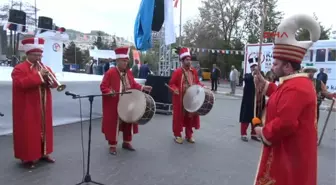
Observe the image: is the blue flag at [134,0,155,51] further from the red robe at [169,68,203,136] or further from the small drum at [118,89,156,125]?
the small drum at [118,89,156,125]

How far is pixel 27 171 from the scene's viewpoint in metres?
4.56

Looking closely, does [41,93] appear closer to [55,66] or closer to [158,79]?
[158,79]

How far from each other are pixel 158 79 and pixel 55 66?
4.72 meters

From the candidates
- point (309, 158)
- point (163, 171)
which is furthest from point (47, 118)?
point (309, 158)

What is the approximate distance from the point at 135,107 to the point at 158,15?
5.13m

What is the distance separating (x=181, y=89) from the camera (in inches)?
253

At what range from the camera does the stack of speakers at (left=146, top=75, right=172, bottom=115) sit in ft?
32.9

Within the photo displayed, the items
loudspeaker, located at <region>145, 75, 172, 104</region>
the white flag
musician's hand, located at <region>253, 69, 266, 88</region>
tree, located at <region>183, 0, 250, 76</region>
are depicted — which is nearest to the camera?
musician's hand, located at <region>253, 69, 266, 88</region>

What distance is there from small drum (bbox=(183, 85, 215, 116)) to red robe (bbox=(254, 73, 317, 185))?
369 centimetres

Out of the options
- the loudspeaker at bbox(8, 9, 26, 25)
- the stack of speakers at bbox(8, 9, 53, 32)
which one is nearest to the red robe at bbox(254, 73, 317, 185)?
the stack of speakers at bbox(8, 9, 53, 32)

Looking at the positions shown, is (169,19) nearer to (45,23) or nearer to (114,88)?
(114,88)

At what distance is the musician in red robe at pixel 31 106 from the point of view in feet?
14.8

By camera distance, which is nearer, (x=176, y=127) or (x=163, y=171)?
(x=163, y=171)

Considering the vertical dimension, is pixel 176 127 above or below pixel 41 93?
below
